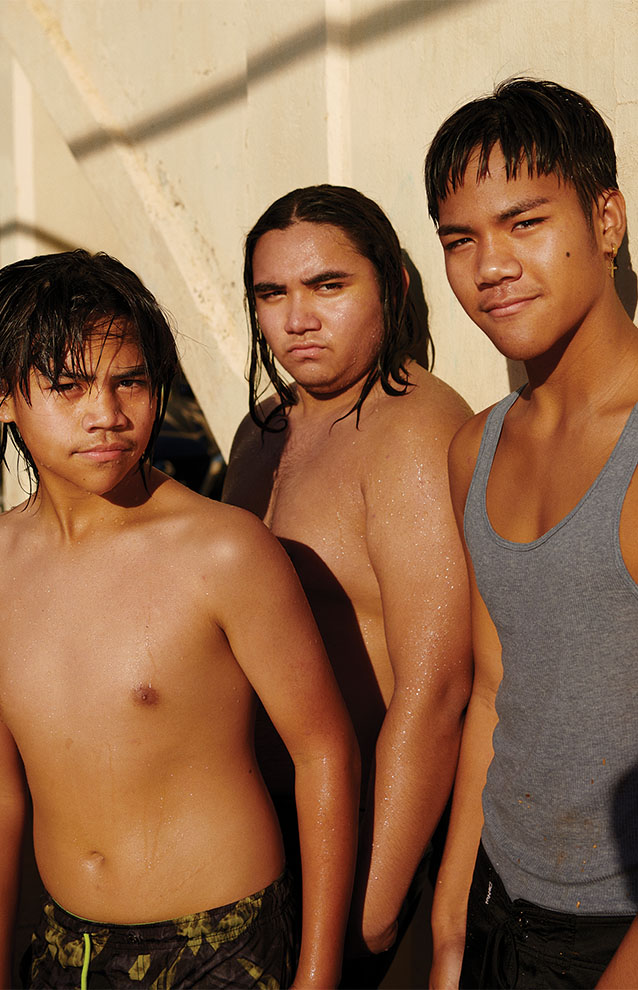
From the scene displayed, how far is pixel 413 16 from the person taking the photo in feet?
9.38

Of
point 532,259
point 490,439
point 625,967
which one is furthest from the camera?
point 490,439

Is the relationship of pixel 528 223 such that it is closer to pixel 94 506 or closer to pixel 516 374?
pixel 516 374

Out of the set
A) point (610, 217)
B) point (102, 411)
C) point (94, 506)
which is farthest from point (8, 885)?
point (610, 217)

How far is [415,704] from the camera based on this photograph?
221 cm

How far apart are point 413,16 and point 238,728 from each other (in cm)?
218

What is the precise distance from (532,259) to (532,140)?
227mm

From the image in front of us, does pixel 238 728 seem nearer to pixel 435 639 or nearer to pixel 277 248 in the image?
pixel 435 639

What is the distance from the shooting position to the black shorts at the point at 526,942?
1681 mm

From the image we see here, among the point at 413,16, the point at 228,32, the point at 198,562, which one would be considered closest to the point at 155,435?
the point at 198,562

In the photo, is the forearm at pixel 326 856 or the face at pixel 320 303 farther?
the face at pixel 320 303

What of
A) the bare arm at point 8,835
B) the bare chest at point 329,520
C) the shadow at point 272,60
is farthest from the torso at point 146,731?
the shadow at point 272,60

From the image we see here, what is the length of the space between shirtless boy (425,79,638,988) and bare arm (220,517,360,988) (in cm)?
30

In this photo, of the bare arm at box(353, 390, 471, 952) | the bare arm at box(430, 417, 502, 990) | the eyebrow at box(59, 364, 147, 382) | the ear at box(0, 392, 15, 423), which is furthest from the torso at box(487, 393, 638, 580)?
the ear at box(0, 392, 15, 423)

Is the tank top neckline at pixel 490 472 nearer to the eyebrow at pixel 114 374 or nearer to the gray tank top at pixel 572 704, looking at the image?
the gray tank top at pixel 572 704
